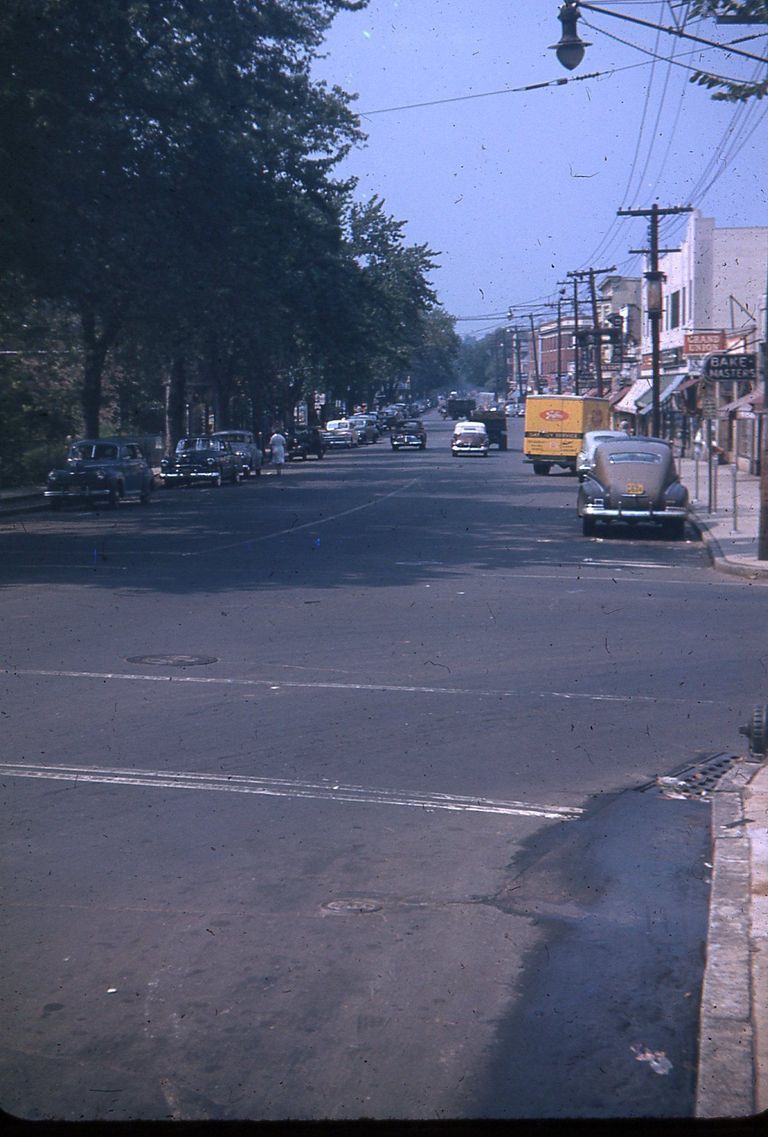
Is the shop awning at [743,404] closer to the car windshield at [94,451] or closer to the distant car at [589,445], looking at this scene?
the distant car at [589,445]

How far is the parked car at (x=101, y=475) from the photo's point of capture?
33438 mm

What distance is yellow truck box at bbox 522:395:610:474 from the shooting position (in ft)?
163

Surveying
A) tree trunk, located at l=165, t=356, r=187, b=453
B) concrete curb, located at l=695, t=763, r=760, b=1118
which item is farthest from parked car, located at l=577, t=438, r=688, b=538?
tree trunk, located at l=165, t=356, r=187, b=453

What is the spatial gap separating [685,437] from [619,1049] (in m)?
62.9

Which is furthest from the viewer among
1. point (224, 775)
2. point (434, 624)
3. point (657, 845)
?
point (434, 624)

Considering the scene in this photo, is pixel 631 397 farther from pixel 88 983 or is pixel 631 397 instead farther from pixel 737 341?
pixel 88 983

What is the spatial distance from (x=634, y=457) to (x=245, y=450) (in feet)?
82.5

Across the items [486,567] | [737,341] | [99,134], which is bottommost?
[486,567]

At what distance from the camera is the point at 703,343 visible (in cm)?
4356

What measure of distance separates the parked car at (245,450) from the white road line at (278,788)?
129ft

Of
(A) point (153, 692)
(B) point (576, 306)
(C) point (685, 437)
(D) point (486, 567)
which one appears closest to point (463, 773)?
(A) point (153, 692)

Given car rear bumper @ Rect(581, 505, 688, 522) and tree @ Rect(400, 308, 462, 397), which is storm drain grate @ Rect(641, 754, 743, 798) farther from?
tree @ Rect(400, 308, 462, 397)

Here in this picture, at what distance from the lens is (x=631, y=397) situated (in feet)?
229

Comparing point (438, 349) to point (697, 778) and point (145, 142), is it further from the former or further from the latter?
point (697, 778)
